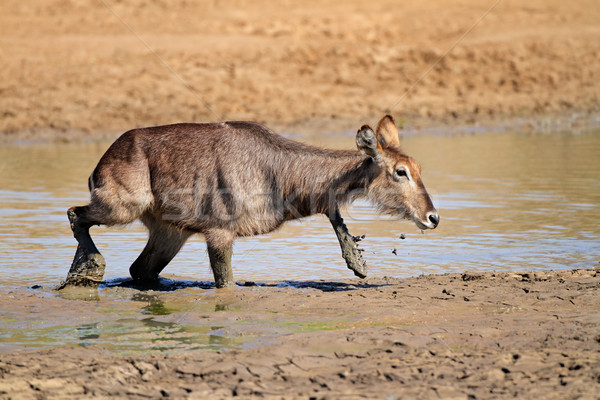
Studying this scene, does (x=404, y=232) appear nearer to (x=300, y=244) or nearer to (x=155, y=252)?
(x=300, y=244)

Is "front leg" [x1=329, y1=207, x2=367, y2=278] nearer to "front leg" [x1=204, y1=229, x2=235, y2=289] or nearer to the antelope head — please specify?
the antelope head

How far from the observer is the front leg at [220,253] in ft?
24.0

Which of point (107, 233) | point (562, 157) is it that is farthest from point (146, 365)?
point (562, 157)

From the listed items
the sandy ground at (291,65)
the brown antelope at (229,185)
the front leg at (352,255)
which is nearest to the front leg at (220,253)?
the brown antelope at (229,185)

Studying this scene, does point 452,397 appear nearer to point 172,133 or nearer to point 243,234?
point 243,234

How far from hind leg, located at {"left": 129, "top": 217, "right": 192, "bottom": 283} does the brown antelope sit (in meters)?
0.07

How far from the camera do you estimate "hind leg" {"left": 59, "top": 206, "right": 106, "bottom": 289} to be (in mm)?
7539

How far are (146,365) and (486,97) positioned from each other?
18607 millimetres

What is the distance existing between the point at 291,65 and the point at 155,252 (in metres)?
16.0

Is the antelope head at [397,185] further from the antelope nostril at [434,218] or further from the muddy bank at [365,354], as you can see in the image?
the muddy bank at [365,354]

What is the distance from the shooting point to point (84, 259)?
7578mm

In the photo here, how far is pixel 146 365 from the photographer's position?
4.96 m

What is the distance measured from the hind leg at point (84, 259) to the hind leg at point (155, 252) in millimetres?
369

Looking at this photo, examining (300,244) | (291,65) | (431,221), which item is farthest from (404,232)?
(291,65)
